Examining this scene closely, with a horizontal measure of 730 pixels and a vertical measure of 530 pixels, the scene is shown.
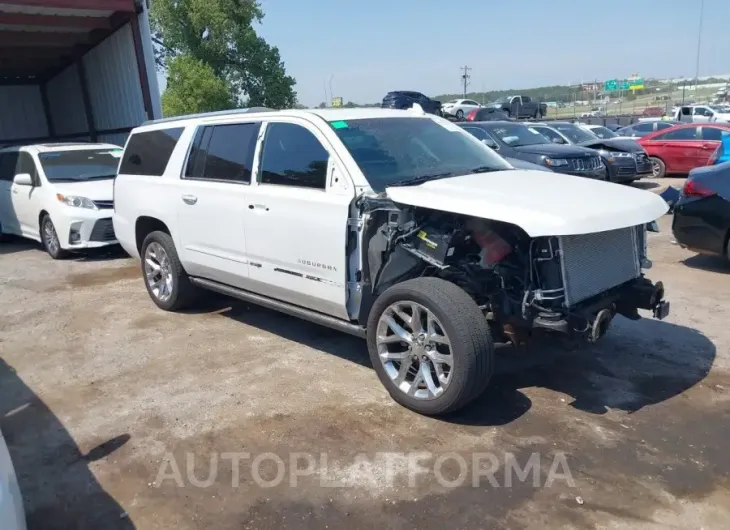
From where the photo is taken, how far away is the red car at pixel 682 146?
15867mm

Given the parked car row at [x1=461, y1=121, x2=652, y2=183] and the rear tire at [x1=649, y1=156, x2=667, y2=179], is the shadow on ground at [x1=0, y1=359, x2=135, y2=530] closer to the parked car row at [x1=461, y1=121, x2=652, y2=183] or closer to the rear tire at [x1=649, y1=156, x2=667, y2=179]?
the parked car row at [x1=461, y1=121, x2=652, y2=183]

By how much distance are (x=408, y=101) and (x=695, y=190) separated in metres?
14.7

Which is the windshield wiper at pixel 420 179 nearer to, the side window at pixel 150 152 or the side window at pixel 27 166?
the side window at pixel 150 152

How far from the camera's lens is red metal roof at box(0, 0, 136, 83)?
12.2 meters

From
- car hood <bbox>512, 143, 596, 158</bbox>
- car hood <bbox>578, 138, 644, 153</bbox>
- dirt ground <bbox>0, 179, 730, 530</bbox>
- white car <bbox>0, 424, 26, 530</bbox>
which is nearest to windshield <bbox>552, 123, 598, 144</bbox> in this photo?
car hood <bbox>578, 138, 644, 153</bbox>

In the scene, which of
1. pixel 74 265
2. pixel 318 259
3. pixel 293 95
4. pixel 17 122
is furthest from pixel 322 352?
pixel 293 95

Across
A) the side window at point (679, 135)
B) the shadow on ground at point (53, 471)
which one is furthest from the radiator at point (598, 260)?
the side window at point (679, 135)

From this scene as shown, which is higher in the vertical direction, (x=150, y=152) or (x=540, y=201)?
(x=150, y=152)

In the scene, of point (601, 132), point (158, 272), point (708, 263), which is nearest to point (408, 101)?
point (601, 132)

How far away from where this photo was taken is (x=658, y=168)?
54.4 feet

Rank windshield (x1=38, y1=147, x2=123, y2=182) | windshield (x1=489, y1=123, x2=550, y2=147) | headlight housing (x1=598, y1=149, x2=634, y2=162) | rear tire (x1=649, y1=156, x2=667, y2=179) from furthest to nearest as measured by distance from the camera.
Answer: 1. rear tire (x1=649, y1=156, x2=667, y2=179)
2. headlight housing (x1=598, y1=149, x2=634, y2=162)
3. windshield (x1=489, y1=123, x2=550, y2=147)
4. windshield (x1=38, y1=147, x2=123, y2=182)

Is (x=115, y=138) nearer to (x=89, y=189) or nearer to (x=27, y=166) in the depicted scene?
(x=27, y=166)

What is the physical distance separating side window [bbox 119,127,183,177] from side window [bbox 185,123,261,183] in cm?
44

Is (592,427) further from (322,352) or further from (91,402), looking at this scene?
(91,402)
